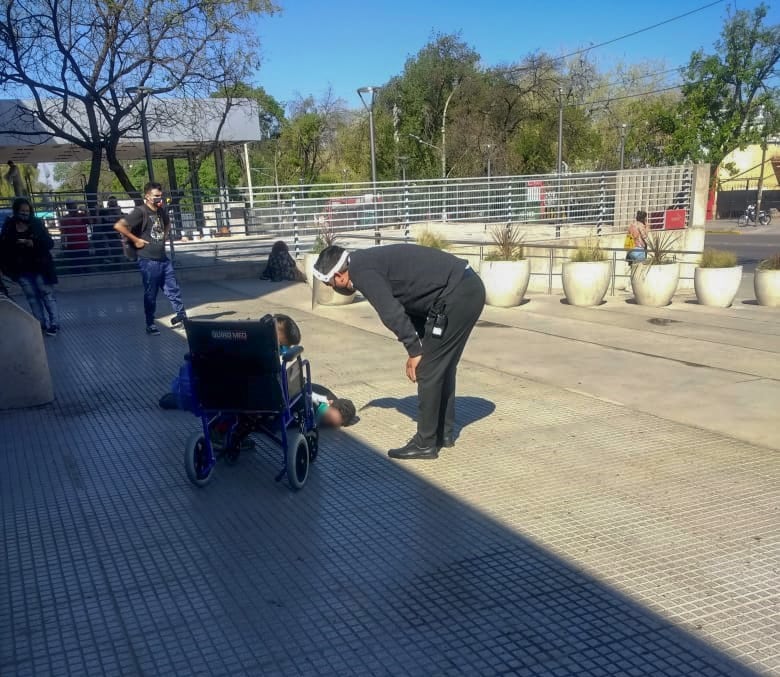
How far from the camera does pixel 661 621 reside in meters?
2.85

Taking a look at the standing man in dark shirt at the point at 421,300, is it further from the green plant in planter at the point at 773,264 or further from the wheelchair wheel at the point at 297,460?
the green plant in planter at the point at 773,264

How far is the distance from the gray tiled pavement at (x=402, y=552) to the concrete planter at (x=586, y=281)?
18.9ft

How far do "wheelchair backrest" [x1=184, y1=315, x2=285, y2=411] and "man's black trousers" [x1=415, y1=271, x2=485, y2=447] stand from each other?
990 millimetres

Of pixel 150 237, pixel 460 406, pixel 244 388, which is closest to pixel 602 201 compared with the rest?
pixel 150 237

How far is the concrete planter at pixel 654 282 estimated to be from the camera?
36.1ft

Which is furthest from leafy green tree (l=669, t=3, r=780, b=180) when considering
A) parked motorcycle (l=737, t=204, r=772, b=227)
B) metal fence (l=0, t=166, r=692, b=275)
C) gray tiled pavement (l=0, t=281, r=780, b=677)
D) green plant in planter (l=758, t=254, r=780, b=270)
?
gray tiled pavement (l=0, t=281, r=780, b=677)

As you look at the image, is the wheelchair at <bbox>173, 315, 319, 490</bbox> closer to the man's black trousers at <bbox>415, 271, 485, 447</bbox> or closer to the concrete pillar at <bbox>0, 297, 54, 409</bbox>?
the man's black trousers at <bbox>415, 271, 485, 447</bbox>

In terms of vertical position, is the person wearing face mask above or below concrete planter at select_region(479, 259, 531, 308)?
above

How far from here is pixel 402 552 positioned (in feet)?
11.5

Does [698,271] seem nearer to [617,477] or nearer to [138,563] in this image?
[617,477]

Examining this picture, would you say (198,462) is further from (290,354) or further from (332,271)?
(332,271)

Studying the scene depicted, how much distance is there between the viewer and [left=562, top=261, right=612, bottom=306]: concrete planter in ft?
36.6

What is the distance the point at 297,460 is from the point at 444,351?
114 cm

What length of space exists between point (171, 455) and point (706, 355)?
546cm
